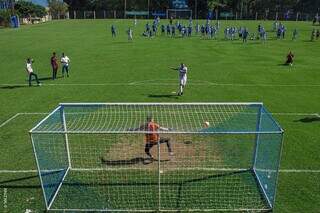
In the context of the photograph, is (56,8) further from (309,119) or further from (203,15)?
(309,119)

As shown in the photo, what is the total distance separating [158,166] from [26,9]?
86807 millimetres

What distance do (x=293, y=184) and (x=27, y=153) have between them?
9970 millimetres

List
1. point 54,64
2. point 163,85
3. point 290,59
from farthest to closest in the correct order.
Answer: point 290,59
point 54,64
point 163,85

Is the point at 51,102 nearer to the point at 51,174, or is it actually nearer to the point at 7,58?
the point at 51,174

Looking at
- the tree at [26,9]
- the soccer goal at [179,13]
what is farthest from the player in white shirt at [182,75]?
the tree at [26,9]

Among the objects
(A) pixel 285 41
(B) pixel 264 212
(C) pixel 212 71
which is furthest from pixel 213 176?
(A) pixel 285 41

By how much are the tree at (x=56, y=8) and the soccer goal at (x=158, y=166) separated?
86.4m

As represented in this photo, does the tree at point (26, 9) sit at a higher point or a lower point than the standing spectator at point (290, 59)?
higher

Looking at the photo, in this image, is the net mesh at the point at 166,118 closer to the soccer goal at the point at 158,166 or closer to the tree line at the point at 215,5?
the soccer goal at the point at 158,166

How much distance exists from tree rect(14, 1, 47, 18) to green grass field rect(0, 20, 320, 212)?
1587 inches

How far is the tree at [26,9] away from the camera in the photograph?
3470 inches

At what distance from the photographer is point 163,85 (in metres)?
26.6

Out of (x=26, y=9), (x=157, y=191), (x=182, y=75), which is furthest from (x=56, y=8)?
(x=157, y=191)

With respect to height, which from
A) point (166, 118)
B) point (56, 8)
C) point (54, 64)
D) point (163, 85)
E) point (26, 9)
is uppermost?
point (56, 8)
